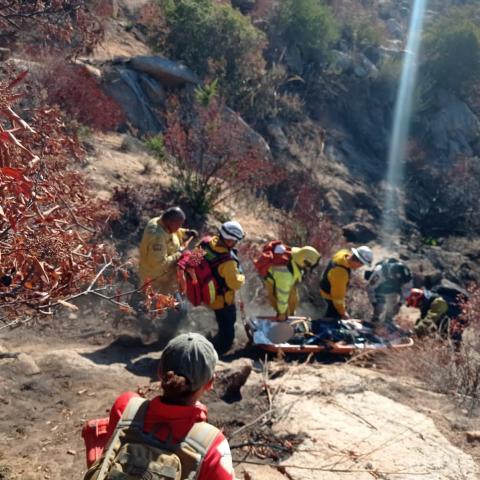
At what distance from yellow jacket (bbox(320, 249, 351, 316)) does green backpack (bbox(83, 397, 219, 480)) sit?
5761 mm

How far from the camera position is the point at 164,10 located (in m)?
16.3

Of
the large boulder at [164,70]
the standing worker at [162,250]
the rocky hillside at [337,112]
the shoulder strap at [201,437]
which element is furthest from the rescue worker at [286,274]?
the large boulder at [164,70]

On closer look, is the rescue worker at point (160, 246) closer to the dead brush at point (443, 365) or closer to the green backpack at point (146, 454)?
the dead brush at point (443, 365)

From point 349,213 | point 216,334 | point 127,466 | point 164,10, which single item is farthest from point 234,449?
point 164,10

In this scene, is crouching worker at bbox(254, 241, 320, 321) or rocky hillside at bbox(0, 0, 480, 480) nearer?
rocky hillside at bbox(0, 0, 480, 480)

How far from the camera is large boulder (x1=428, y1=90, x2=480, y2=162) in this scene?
70.2 ft

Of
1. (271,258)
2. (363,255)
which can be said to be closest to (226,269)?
(271,258)

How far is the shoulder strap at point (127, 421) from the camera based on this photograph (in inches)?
79.7

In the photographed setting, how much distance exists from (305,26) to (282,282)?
15.6 metres

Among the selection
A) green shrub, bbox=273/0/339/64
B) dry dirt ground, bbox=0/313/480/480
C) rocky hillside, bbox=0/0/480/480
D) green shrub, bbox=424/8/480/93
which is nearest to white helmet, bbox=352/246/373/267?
rocky hillside, bbox=0/0/480/480

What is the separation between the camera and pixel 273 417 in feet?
16.0

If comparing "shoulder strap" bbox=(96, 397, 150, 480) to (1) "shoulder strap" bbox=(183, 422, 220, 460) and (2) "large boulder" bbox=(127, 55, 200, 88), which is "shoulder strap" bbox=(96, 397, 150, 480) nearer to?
(1) "shoulder strap" bbox=(183, 422, 220, 460)

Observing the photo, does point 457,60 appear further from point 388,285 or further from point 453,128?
point 388,285

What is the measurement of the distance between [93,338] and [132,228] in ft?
9.60
